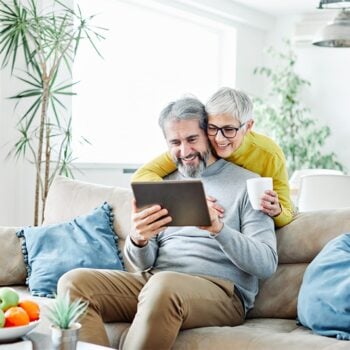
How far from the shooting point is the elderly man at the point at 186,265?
7.46 feet

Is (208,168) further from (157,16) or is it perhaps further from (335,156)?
(335,156)

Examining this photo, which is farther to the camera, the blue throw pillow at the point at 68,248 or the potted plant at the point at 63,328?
the blue throw pillow at the point at 68,248

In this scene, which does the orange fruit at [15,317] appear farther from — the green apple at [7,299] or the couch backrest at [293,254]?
the couch backrest at [293,254]

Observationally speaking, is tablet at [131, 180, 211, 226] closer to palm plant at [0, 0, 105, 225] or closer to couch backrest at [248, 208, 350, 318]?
couch backrest at [248, 208, 350, 318]

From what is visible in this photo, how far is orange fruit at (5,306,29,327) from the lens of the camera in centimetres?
193

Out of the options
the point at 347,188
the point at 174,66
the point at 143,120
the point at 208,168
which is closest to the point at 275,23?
the point at 174,66

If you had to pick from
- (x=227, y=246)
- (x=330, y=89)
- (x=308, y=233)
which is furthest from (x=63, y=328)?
(x=330, y=89)

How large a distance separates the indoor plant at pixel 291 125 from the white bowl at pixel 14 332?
5517 millimetres

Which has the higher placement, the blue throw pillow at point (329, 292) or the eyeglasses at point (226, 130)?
the eyeglasses at point (226, 130)

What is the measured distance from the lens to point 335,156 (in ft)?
24.3

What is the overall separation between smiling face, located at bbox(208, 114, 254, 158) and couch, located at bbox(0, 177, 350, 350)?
36 cm

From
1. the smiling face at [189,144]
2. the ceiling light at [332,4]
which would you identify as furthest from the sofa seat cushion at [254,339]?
the ceiling light at [332,4]

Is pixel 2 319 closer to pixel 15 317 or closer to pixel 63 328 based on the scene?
pixel 15 317

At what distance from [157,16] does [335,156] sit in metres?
2.34
